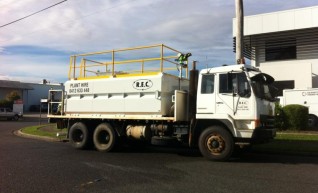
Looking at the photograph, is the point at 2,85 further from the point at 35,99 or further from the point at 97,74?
the point at 97,74

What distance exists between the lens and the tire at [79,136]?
1393 cm

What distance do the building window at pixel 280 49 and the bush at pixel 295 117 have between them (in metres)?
10.4

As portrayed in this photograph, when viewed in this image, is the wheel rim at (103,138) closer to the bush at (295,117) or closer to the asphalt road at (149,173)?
the asphalt road at (149,173)

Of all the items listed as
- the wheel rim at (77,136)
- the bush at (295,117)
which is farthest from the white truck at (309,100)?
the wheel rim at (77,136)

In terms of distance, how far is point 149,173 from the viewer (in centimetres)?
903

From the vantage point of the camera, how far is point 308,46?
91.7ft

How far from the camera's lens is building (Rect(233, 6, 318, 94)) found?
2673 cm

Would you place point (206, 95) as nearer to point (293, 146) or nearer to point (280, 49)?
point (293, 146)

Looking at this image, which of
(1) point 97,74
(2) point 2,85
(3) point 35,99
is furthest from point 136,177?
(3) point 35,99

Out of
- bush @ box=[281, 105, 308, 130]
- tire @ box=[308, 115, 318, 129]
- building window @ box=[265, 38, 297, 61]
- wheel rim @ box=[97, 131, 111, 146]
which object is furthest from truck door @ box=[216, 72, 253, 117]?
building window @ box=[265, 38, 297, 61]

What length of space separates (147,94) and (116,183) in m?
5.02

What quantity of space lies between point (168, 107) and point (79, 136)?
424cm

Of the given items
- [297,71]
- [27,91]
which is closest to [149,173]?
[297,71]

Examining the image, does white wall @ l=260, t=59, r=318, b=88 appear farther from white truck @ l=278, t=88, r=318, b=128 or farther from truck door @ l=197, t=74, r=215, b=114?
truck door @ l=197, t=74, r=215, b=114
